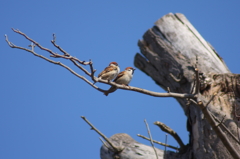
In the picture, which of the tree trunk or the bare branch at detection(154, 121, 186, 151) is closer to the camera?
the tree trunk

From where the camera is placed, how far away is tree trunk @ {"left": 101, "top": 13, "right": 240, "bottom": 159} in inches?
185

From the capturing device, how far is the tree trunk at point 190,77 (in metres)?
4.70

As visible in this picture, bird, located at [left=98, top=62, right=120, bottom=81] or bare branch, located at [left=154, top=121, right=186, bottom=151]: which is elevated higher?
bird, located at [left=98, top=62, right=120, bottom=81]

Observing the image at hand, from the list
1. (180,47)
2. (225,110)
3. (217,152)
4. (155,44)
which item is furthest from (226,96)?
(155,44)

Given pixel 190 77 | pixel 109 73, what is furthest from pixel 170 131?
pixel 109 73

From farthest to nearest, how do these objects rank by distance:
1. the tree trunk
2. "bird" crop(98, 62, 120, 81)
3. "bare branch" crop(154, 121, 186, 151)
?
"bird" crop(98, 62, 120, 81) → "bare branch" crop(154, 121, 186, 151) → the tree trunk

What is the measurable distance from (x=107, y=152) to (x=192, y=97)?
2212 mm

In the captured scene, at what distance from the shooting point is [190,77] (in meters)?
5.56

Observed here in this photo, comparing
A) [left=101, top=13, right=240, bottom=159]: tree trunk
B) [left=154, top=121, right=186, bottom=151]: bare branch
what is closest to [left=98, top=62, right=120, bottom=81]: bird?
[left=101, top=13, right=240, bottom=159]: tree trunk

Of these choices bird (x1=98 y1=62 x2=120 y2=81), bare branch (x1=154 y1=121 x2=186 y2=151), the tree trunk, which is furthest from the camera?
bird (x1=98 y1=62 x2=120 y2=81)

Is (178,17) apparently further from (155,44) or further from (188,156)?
(188,156)

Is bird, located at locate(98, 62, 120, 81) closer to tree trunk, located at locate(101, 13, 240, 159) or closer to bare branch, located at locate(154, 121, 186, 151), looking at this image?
tree trunk, located at locate(101, 13, 240, 159)

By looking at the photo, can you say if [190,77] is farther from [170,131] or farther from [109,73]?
[109,73]

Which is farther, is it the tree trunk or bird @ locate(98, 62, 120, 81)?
bird @ locate(98, 62, 120, 81)
